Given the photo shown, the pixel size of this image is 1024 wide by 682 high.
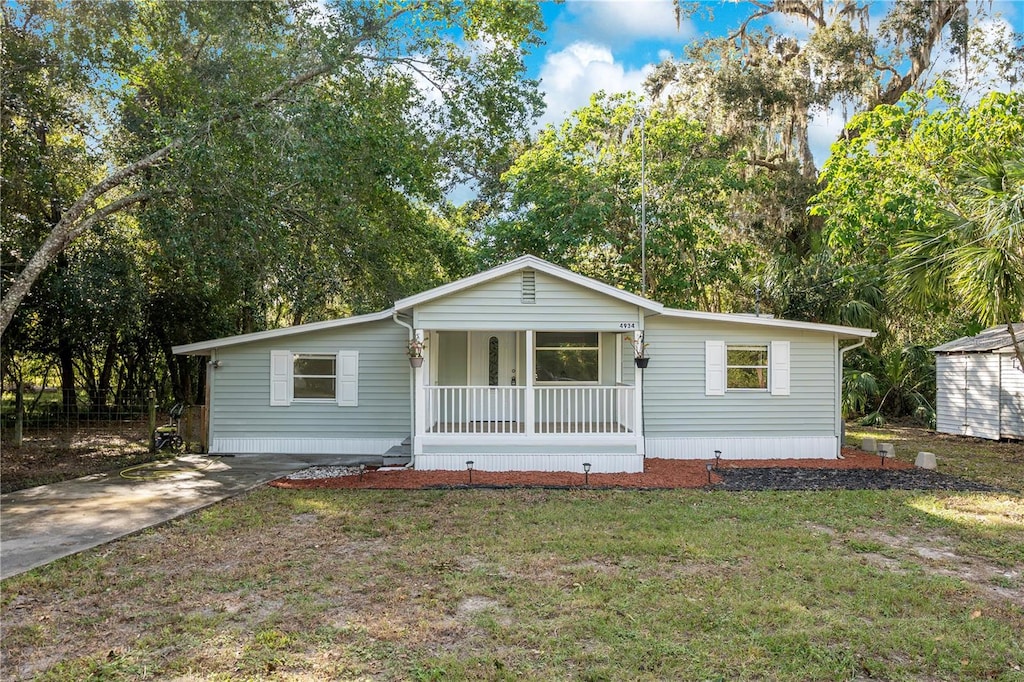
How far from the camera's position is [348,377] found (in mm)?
12414

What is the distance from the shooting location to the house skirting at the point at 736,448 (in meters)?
12.0

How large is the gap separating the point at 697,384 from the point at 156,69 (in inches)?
470

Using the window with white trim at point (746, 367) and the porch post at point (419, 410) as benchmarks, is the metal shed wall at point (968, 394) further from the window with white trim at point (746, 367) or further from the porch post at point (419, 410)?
the porch post at point (419, 410)

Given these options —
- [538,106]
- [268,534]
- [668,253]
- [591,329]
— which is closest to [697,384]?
[591,329]

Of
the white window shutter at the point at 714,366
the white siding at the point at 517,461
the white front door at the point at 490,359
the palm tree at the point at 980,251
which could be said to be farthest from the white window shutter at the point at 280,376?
the palm tree at the point at 980,251

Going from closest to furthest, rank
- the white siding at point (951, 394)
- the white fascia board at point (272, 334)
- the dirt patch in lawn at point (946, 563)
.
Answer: the dirt patch in lawn at point (946, 563)
the white fascia board at point (272, 334)
the white siding at point (951, 394)

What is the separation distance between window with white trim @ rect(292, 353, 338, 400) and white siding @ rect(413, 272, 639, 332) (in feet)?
9.81

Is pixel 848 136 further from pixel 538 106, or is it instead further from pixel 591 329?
pixel 591 329

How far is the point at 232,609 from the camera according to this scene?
15.2 ft

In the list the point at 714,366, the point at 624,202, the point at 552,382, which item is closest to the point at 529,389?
the point at 552,382

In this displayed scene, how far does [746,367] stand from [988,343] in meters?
7.69

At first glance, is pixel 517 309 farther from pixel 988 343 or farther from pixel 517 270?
pixel 988 343

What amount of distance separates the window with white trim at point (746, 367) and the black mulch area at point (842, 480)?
1.96 m

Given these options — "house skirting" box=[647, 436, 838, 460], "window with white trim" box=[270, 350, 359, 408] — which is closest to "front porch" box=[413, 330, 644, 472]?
"house skirting" box=[647, 436, 838, 460]
